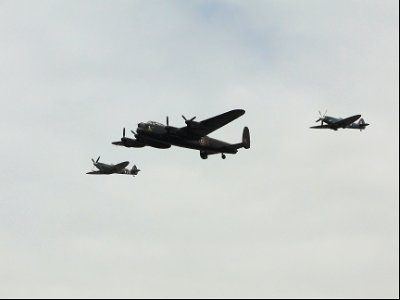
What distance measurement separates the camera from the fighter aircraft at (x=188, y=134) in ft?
226

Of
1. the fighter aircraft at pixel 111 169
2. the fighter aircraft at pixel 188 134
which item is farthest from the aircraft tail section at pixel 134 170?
the fighter aircraft at pixel 188 134

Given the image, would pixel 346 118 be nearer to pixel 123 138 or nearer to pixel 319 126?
pixel 319 126

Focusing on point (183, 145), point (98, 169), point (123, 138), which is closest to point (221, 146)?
point (183, 145)

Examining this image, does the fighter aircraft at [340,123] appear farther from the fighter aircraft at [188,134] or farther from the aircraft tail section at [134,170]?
the aircraft tail section at [134,170]

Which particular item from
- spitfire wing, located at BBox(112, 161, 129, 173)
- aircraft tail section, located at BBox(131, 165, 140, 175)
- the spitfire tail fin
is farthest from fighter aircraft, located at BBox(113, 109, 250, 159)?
aircraft tail section, located at BBox(131, 165, 140, 175)

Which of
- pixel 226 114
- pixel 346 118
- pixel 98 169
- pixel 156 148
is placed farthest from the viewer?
pixel 98 169

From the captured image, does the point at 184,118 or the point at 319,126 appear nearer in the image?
the point at 184,118

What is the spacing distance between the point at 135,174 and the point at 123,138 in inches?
1225

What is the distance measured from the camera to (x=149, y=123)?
70188 mm

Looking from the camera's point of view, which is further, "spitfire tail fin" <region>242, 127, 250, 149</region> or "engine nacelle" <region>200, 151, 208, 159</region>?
"spitfire tail fin" <region>242, 127, 250, 149</region>

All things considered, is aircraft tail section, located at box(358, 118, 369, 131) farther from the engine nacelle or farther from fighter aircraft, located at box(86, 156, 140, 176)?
fighter aircraft, located at box(86, 156, 140, 176)

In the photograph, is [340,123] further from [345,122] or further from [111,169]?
[111,169]

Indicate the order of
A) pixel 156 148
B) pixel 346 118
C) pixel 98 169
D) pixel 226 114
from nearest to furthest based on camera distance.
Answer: pixel 226 114 → pixel 156 148 → pixel 346 118 → pixel 98 169

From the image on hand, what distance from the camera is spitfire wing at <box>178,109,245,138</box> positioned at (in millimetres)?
67750
